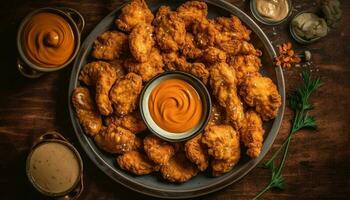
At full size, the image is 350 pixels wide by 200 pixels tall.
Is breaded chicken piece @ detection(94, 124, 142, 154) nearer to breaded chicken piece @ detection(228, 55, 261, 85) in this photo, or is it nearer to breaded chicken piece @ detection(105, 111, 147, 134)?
breaded chicken piece @ detection(105, 111, 147, 134)

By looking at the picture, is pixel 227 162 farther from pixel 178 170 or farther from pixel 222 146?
pixel 178 170

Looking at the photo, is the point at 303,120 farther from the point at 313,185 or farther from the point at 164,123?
the point at 164,123

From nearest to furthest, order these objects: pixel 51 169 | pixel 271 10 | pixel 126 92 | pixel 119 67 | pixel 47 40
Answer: pixel 47 40 → pixel 51 169 → pixel 126 92 → pixel 119 67 → pixel 271 10

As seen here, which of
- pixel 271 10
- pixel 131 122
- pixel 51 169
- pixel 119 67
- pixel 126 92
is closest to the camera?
pixel 51 169

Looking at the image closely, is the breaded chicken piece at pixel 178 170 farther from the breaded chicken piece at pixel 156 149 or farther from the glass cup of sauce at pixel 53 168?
the glass cup of sauce at pixel 53 168

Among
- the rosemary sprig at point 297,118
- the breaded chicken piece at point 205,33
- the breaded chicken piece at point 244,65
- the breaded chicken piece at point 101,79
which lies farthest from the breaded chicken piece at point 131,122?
the rosemary sprig at point 297,118

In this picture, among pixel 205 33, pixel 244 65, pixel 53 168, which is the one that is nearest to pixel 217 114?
pixel 244 65
